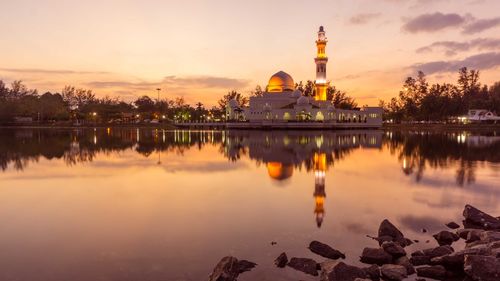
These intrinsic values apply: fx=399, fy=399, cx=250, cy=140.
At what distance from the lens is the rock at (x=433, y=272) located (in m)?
8.58

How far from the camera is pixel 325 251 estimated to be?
979cm

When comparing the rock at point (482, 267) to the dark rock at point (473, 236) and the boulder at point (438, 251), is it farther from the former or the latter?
the dark rock at point (473, 236)

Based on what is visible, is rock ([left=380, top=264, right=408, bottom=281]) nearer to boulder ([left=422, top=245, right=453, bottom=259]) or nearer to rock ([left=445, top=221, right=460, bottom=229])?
boulder ([left=422, top=245, right=453, bottom=259])

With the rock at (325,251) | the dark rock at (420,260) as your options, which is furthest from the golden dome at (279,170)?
the dark rock at (420,260)

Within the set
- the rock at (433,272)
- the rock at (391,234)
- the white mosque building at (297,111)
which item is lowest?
the rock at (433,272)

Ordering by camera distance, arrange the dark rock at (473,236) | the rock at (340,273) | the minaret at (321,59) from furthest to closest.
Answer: the minaret at (321,59), the dark rock at (473,236), the rock at (340,273)

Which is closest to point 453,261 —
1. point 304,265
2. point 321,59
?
point 304,265

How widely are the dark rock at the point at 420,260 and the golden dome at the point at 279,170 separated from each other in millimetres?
11778

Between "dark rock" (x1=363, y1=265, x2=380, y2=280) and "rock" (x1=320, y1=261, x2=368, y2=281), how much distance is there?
0.44 feet

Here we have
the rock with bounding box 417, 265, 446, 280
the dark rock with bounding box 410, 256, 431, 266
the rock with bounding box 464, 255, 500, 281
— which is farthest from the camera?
the dark rock with bounding box 410, 256, 431, 266

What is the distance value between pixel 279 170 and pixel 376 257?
47.9ft

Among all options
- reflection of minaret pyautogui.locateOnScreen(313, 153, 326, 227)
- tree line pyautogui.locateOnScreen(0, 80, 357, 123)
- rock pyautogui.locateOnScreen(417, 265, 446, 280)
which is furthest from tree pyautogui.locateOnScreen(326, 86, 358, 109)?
rock pyautogui.locateOnScreen(417, 265, 446, 280)

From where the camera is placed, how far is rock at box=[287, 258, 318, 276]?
28.5 ft

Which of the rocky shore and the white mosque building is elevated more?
the white mosque building
